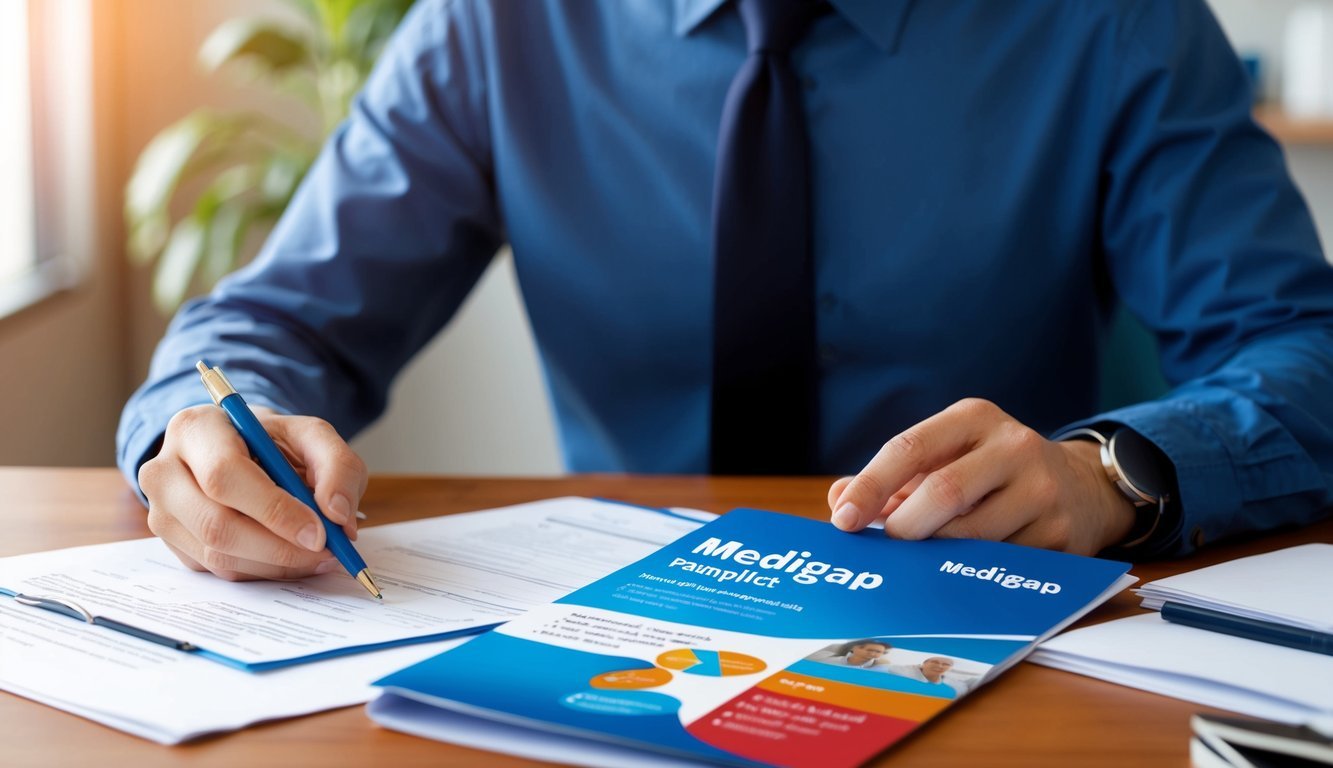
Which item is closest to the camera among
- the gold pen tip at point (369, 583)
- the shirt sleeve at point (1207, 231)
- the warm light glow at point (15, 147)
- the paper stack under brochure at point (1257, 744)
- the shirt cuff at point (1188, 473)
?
the paper stack under brochure at point (1257, 744)

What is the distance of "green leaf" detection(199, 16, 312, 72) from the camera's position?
2551mm

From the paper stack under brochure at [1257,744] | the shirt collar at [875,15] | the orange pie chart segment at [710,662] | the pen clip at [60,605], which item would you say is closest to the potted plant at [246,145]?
the shirt collar at [875,15]

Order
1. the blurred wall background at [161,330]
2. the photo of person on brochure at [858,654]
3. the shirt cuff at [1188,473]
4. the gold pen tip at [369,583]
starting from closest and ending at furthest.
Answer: the photo of person on brochure at [858,654], the gold pen tip at [369,583], the shirt cuff at [1188,473], the blurred wall background at [161,330]

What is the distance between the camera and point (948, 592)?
26.2 inches

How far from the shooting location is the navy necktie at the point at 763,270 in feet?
3.83

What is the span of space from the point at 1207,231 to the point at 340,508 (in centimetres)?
85

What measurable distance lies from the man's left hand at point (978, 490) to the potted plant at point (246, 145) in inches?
81.9

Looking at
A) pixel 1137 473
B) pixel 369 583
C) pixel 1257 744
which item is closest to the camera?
pixel 1257 744

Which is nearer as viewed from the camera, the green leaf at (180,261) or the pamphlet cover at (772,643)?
the pamphlet cover at (772,643)

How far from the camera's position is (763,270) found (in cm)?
118

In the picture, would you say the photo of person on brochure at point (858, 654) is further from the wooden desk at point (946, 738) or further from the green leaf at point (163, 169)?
the green leaf at point (163, 169)

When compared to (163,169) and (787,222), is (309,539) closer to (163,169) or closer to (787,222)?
(787,222)

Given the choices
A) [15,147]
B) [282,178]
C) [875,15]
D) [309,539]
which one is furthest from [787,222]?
[15,147]

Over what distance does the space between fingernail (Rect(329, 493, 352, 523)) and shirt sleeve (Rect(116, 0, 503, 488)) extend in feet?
1.05
